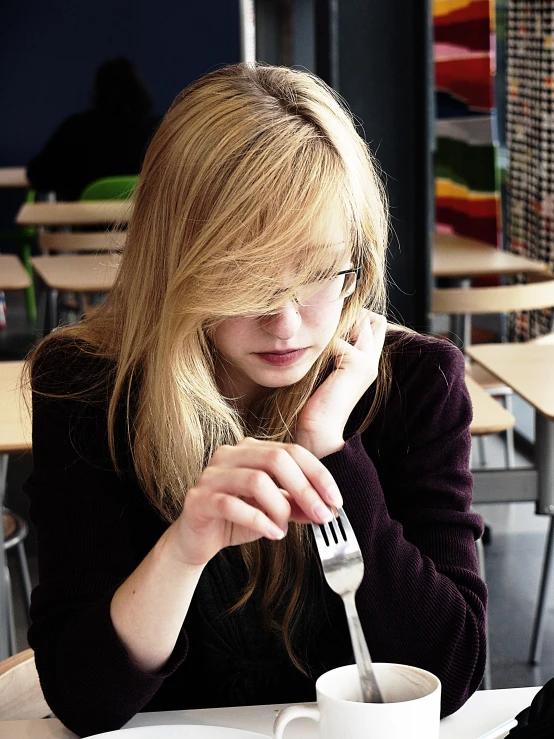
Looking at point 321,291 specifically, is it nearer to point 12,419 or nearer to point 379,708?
point 379,708

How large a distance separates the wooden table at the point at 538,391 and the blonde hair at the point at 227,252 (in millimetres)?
1051

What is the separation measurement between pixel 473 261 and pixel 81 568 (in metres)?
3.17

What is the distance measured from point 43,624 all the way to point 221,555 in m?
0.21

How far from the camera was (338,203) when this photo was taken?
1038 millimetres

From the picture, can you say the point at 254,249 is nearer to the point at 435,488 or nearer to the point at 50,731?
the point at 435,488

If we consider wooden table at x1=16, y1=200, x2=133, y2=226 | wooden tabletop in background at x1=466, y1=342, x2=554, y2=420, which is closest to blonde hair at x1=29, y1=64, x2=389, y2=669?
wooden tabletop in background at x1=466, y1=342, x2=554, y2=420

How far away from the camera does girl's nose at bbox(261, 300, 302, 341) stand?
3.35 ft

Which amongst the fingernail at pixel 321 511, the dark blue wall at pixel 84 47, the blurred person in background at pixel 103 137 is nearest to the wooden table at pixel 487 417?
the fingernail at pixel 321 511

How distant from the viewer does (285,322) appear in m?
1.02

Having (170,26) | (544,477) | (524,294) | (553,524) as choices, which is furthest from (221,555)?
(170,26)

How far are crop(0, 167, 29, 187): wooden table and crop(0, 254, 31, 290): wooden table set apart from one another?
3182mm

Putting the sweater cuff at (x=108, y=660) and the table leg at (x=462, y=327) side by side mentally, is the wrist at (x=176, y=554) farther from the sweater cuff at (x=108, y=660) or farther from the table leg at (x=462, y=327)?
the table leg at (x=462, y=327)

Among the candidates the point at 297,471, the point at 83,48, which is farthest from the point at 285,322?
the point at 83,48

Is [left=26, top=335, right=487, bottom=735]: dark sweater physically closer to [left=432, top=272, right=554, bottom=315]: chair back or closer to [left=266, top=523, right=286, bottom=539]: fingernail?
[left=266, top=523, right=286, bottom=539]: fingernail
